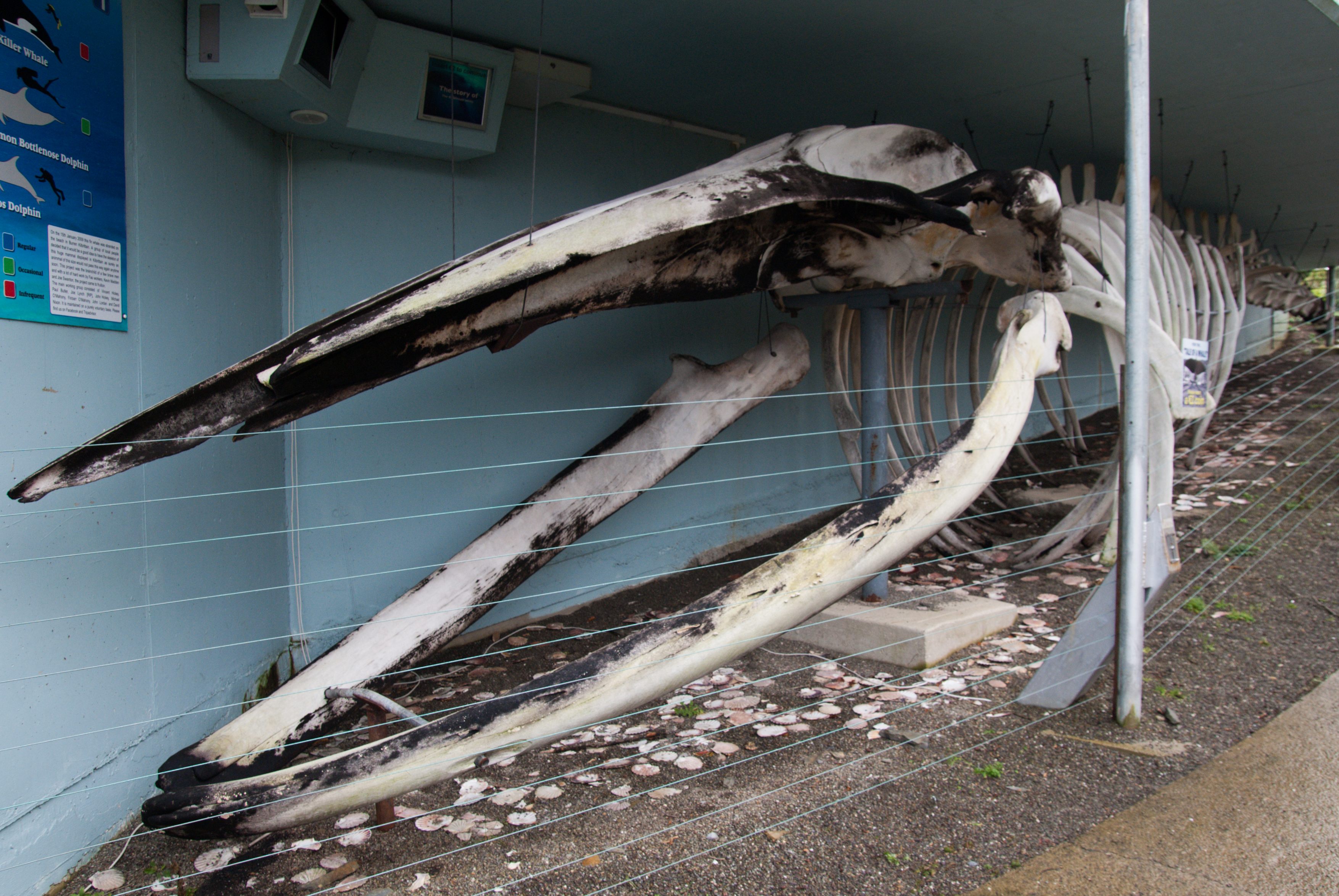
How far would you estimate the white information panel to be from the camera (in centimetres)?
272

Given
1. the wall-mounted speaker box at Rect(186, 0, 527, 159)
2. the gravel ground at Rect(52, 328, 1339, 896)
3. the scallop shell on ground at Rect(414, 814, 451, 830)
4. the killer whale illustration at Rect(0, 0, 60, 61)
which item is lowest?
the scallop shell on ground at Rect(414, 814, 451, 830)

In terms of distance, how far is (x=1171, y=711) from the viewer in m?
3.51

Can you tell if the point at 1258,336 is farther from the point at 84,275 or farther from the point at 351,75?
the point at 84,275

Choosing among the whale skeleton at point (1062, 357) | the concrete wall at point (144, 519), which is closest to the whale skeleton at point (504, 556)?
the concrete wall at point (144, 519)

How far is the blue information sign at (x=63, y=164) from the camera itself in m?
2.54

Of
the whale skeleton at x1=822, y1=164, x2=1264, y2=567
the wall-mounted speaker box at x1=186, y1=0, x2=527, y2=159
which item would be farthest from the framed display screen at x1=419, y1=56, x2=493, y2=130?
the whale skeleton at x1=822, y1=164, x2=1264, y2=567

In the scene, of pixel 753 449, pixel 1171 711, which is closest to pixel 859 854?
pixel 1171 711

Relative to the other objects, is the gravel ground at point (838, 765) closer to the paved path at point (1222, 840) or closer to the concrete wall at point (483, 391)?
the paved path at point (1222, 840)

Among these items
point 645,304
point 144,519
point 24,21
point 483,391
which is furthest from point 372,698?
point 483,391

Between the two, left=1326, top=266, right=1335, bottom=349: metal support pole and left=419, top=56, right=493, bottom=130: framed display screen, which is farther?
left=1326, top=266, right=1335, bottom=349: metal support pole

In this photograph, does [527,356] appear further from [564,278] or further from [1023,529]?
[1023,529]

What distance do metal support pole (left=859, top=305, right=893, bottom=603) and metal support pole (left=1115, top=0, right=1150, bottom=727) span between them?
4.72ft

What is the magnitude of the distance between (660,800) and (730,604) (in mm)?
1087

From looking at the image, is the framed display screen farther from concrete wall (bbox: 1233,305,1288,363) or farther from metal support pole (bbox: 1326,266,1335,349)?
metal support pole (bbox: 1326,266,1335,349)
